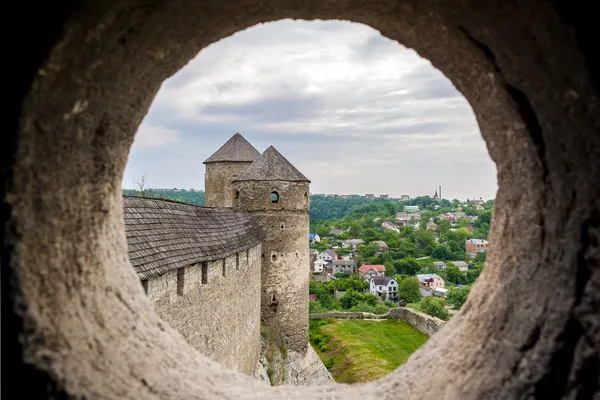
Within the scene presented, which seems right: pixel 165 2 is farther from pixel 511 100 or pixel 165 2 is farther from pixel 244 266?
pixel 244 266

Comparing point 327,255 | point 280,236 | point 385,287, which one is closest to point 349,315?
point 280,236

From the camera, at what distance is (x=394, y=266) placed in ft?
229

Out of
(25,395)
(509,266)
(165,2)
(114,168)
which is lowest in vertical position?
(25,395)

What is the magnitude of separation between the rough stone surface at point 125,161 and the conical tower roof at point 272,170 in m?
13.9

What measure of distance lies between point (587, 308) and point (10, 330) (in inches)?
83.5

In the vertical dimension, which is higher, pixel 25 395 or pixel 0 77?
pixel 0 77

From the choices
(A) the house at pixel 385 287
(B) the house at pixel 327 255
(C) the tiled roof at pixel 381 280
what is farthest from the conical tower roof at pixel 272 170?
(B) the house at pixel 327 255

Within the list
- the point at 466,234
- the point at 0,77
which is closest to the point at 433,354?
the point at 0,77

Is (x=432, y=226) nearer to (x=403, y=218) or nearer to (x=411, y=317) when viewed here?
(x=403, y=218)

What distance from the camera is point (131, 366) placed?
1962 millimetres

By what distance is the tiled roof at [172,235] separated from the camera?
20.7 feet

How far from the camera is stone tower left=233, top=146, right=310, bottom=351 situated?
1603cm

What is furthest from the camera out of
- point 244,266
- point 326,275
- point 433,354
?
point 326,275

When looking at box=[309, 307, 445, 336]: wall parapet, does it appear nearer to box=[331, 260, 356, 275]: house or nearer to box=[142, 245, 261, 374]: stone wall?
box=[142, 245, 261, 374]: stone wall
